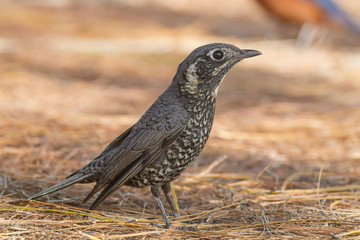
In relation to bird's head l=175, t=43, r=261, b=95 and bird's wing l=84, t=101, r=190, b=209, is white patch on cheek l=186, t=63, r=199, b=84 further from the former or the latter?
bird's wing l=84, t=101, r=190, b=209

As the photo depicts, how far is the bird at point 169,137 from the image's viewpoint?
3342mm

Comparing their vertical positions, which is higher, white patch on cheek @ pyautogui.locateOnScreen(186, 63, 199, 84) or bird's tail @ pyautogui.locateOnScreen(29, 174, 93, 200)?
white patch on cheek @ pyautogui.locateOnScreen(186, 63, 199, 84)

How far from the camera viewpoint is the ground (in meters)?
3.24

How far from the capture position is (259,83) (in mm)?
8008

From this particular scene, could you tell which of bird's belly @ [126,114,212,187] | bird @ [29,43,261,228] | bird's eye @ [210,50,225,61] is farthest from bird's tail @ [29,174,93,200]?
bird's eye @ [210,50,225,61]

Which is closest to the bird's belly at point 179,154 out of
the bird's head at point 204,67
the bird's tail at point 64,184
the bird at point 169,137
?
the bird at point 169,137

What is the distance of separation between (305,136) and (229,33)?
6008 mm

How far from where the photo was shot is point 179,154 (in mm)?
3361

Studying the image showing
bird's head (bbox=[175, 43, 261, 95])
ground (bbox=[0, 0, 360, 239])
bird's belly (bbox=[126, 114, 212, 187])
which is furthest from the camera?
bird's head (bbox=[175, 43, 261, 95])

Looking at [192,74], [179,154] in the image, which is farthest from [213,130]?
[179,154]

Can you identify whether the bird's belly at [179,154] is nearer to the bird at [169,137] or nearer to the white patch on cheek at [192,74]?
the bird at [169,137]

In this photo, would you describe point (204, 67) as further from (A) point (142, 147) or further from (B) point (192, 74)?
(A) point (142, 147)

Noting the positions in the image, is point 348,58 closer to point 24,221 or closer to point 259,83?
point 259,83

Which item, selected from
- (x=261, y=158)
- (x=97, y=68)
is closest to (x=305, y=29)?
(x=97, y=68)
